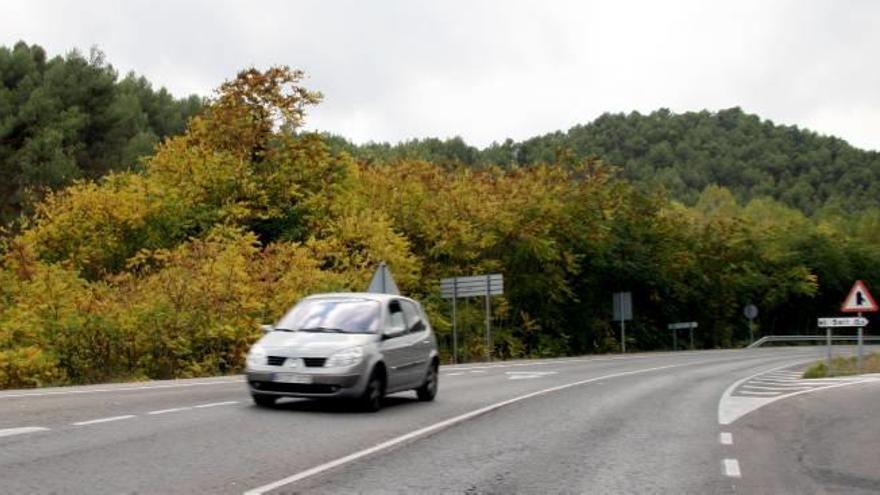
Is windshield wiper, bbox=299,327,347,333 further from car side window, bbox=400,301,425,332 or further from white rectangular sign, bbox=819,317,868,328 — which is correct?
white rectangular sign, bbox=819,317,868,328

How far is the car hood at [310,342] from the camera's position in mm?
13609

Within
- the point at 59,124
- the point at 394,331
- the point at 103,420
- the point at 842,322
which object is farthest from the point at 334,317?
the point at 59,124

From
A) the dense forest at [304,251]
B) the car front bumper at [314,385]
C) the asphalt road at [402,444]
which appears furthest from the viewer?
the dense forest at [304,251]

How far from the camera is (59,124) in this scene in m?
59.6

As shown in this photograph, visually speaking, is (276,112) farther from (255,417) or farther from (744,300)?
(744,300)

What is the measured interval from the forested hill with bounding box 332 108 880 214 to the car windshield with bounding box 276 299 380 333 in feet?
340

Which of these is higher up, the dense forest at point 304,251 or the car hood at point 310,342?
the dense forest at point 304,251

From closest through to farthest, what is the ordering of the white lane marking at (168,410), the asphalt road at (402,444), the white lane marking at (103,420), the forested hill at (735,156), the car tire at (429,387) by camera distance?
the asphalt road at (402,444) < the white lane marking at (103,420) < the white lane marking at (168,410) < the car tire at (429,387) < the forested hill at (735,156)

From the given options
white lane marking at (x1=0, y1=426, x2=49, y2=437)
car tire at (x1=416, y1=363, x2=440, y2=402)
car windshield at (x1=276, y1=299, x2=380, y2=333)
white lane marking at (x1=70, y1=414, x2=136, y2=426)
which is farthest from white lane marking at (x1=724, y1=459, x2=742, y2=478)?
white lane marking at (x1=0, y1=426, x2=49, y2=437)

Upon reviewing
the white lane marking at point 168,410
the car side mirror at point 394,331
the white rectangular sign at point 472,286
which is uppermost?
the white rectangular sign at point 472,286

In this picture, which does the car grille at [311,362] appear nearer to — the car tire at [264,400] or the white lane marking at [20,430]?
the car tire at [264,400]

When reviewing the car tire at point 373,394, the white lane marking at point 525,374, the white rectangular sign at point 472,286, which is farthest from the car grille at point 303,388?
the white rectangular sign at point 472,286

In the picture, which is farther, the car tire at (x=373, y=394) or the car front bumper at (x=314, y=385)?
the car tire at (x=373, y=394)

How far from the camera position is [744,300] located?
7831 cm
